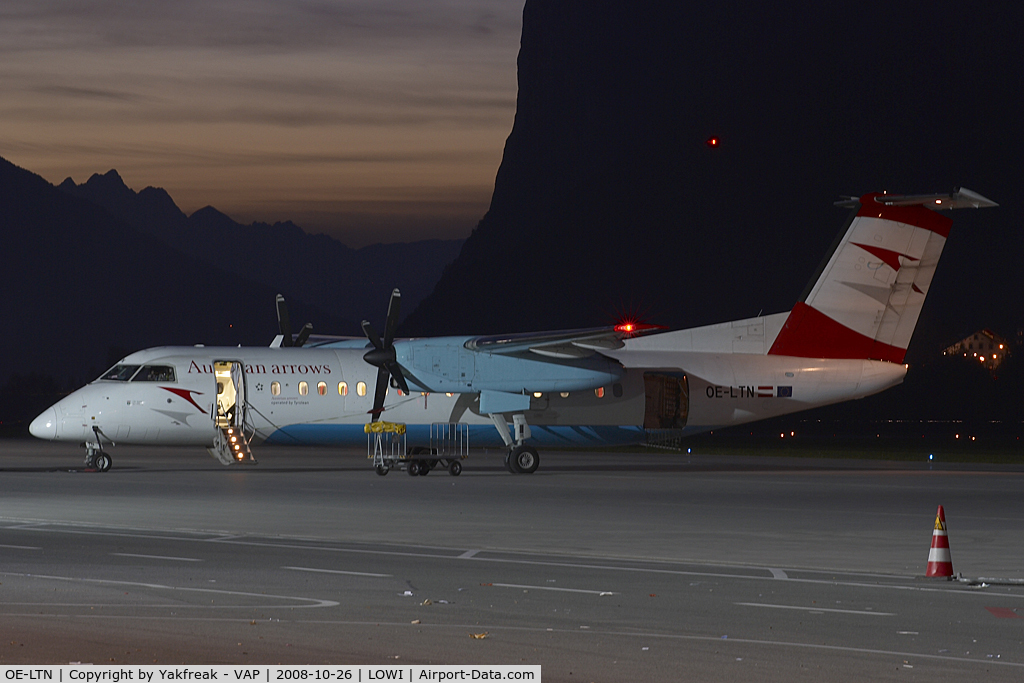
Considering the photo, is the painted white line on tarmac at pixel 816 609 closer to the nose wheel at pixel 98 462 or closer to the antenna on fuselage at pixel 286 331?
the nose wheel at pixel 98 462

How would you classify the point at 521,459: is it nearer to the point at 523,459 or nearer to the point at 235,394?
the point at 523,459

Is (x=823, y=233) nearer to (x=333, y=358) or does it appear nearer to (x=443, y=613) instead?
(x=333, y=358)

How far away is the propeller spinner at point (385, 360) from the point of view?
3344cm

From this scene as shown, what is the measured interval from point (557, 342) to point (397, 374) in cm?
463

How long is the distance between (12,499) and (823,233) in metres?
125

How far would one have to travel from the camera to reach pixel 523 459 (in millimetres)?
34219

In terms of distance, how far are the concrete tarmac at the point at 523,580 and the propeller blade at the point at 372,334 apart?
20.9 ft

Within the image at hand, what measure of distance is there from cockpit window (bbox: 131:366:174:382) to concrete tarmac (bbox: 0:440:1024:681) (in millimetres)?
5734

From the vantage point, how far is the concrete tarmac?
9.51m

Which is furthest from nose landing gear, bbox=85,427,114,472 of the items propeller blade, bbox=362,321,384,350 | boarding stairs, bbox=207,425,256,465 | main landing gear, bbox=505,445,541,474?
main landing gear, bbox=505,445,541,474

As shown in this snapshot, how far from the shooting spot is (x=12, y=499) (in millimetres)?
23734

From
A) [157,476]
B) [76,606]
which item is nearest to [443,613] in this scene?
[76,606]
